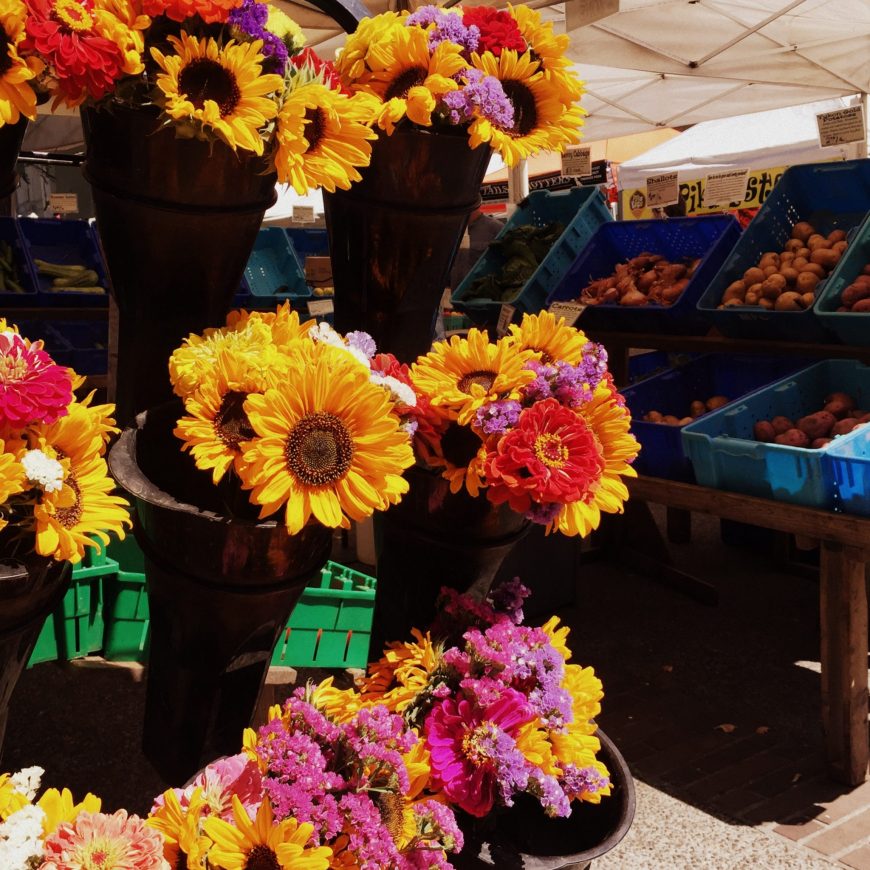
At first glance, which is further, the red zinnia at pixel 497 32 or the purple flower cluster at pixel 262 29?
the red zinnia at pixel 497 32

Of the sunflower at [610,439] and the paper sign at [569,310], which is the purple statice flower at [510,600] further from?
the paper sign at [569,310]

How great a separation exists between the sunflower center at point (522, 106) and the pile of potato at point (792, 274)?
5.61 feet

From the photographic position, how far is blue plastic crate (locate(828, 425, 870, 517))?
2.42 metres

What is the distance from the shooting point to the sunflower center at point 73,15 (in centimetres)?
119

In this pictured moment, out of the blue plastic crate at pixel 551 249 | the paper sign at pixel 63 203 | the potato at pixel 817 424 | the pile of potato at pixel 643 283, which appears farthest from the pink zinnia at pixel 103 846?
the paper sign at pixel 63 203

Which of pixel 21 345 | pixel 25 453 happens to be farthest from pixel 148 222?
pixel 25 453

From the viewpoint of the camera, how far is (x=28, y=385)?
3.65 feet

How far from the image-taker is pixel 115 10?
1.26 m

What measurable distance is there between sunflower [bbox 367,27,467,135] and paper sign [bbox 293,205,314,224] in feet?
20.5

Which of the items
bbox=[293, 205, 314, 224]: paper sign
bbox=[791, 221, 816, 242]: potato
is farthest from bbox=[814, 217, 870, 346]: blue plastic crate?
bbox=[293, 205, 314, 224]: paper sign

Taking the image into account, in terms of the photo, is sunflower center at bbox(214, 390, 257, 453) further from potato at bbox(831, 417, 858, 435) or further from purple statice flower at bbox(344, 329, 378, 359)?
potato at bbox(831, 417, 858, 435)

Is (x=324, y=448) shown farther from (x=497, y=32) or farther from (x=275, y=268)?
(x=275, y=268)

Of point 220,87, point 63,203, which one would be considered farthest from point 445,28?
point 63,203

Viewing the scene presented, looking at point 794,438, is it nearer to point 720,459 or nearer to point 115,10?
point 720,459
